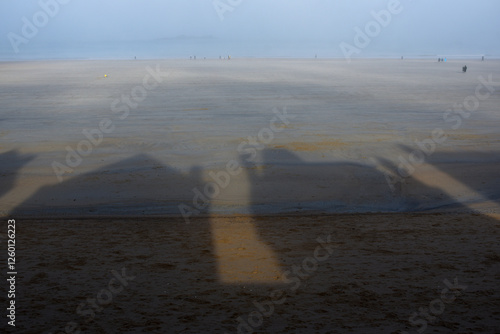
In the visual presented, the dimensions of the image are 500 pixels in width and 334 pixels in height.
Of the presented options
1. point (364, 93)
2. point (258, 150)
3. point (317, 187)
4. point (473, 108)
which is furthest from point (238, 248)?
point (364, 93)

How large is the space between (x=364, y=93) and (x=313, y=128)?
420 inches

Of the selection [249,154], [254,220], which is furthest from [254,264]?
[249,154]

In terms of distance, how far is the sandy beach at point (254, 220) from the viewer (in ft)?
15.1

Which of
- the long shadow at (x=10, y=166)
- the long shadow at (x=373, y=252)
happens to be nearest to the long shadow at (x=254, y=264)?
the long shadow at (x=373, y=252)

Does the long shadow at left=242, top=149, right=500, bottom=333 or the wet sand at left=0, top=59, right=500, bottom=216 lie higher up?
the wet sand at left=0, top=59, right=500, bottom=216

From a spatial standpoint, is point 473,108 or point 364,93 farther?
→ point 364,93

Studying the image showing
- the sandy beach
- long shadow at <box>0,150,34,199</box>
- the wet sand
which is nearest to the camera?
the sandy beach

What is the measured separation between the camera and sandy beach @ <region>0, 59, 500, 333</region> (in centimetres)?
460

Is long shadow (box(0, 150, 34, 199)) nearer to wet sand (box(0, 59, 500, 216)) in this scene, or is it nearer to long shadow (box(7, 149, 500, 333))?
wet sand (box(0, 59, 500, 216))

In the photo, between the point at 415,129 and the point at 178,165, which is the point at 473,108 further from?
the point at 178,165

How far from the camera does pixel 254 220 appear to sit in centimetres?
764

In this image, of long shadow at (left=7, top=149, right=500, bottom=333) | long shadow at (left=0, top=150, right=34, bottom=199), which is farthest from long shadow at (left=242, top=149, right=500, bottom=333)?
long shadow at (left=0, top=150, right=34, bottom=199)

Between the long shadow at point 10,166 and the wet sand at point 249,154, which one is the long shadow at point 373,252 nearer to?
the wet sand at point 249,154

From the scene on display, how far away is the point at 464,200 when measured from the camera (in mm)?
8797
